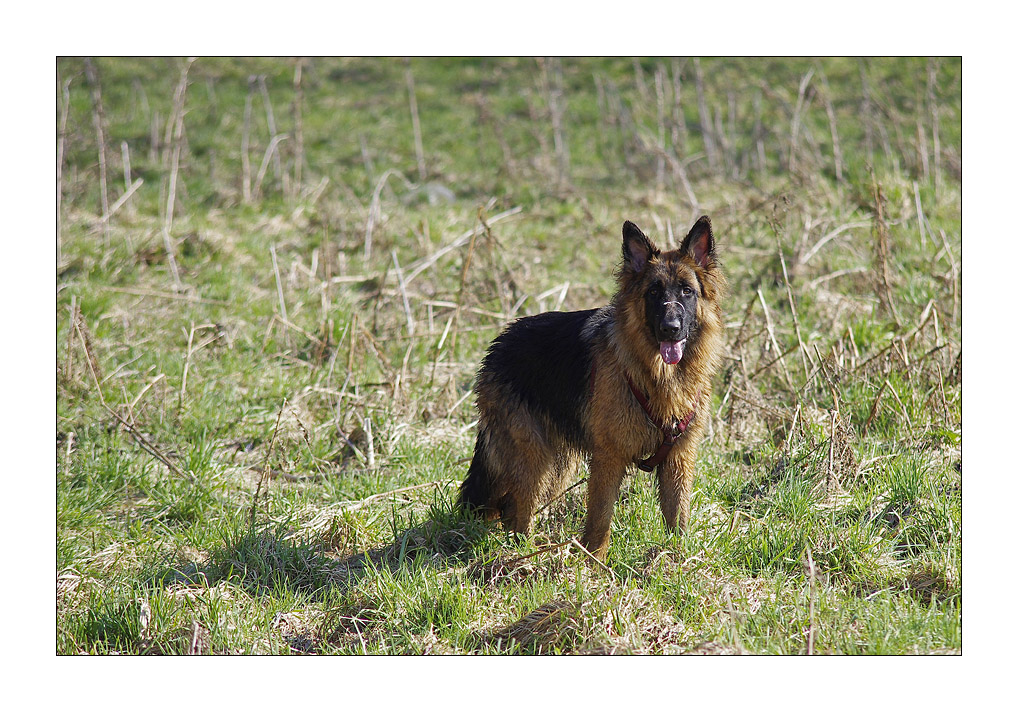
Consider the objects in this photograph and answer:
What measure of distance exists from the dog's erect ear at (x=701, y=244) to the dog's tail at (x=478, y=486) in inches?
63.4

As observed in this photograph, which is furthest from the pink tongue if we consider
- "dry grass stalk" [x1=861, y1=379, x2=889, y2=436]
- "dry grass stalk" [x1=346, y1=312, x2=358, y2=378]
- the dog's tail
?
"dry grass stalk" [x1=346, y1=312, x2=358, y2=378]

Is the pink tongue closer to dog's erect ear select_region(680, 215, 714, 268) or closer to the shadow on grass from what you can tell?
dog's erect ear select_region(680, 215, 714, 268)

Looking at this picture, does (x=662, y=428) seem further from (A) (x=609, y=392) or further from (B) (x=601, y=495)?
(B) (x=601, y=495)

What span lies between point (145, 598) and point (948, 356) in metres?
5.72

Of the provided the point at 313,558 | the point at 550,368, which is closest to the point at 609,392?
the point at 550,368

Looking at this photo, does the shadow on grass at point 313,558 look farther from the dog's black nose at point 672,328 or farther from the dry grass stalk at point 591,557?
the dog's black nose at point 672,328

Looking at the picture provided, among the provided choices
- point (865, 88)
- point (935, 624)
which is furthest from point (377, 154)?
point (935, 624)

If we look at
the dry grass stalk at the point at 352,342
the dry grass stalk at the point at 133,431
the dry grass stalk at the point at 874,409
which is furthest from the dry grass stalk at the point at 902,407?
the dry grass stalk at the point at 133,431

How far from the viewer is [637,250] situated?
404 centimetres

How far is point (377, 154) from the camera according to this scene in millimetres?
13156

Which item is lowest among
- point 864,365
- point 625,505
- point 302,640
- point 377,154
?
point 302,640

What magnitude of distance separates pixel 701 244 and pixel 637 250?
327 millimetres

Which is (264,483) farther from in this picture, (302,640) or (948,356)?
(948,356)

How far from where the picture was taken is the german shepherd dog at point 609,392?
3.98m
